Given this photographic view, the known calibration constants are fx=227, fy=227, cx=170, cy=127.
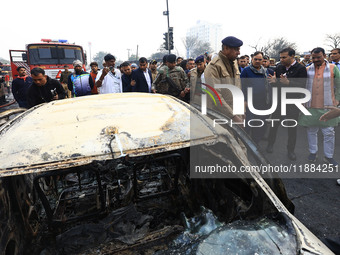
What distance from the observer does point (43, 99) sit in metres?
4.08

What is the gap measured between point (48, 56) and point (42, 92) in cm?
827

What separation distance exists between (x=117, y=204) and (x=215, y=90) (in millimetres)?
1909

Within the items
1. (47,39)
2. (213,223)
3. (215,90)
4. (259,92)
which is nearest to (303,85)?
(259,92)

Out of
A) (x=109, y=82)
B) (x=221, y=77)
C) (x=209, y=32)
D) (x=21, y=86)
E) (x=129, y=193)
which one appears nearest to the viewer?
(x=129, y=193)

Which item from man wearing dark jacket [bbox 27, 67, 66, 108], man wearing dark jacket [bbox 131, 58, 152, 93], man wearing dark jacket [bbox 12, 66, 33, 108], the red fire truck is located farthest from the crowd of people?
the red fire truck

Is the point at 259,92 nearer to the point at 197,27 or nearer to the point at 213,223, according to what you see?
the point at 213,223

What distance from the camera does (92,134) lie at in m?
1.55

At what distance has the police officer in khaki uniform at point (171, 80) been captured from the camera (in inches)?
195

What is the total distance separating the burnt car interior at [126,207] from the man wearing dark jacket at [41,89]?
1.83m

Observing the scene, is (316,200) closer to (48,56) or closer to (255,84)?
(255,84)

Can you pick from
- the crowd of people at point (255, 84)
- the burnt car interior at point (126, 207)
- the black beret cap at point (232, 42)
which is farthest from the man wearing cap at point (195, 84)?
the burnt car interior at point (126, 207)

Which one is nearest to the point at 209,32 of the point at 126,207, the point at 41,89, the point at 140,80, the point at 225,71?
the point at 140,80

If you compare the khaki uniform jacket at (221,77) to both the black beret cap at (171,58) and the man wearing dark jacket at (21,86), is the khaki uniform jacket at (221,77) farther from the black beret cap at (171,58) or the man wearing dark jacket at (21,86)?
the man wearing dark jacket at (21,86)

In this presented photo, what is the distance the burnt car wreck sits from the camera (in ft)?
4.12
